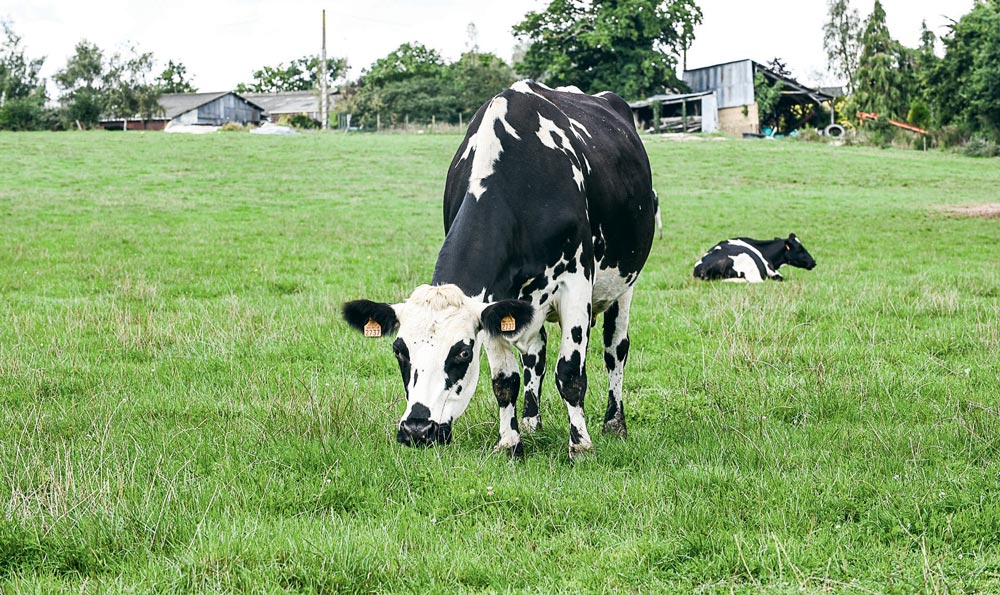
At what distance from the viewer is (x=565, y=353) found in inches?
245

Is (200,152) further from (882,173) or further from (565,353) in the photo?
(565,353)

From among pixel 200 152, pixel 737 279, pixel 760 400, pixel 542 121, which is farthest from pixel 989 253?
pixel 200 152

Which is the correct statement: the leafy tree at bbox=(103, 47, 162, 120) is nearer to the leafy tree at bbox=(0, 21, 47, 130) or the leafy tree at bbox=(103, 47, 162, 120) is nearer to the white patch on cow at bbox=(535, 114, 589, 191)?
the leafy tree at bbox=(0, 21, 47, 130)

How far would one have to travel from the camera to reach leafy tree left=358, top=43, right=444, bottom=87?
8256cm

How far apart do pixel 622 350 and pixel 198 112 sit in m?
87.7

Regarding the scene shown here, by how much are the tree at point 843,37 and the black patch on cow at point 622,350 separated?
273 feet

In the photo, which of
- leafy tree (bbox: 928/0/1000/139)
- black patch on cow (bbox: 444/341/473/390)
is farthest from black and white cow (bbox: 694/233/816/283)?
A: leafy tree (bbox: 928/0/1000/139)

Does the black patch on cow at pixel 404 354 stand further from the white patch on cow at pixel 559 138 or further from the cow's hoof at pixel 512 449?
the white patch on cow at pixel 559 138

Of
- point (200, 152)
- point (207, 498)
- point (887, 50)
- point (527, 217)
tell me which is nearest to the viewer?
point (207, 498)

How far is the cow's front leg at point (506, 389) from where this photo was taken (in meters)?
6.10

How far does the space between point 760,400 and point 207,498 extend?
4.08 meters

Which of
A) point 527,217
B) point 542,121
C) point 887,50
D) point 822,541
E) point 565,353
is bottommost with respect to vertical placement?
point 822,541

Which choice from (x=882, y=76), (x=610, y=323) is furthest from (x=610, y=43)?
(x=610, y=323)

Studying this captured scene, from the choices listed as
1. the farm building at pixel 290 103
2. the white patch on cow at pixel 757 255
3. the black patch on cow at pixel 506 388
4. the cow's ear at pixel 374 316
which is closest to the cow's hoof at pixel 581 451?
the black patch on cow at pixel 506 388
